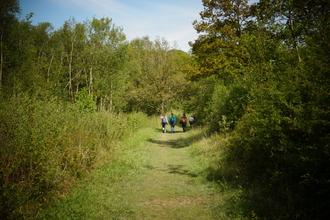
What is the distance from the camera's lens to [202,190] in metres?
6.47

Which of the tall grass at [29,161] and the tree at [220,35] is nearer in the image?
the tall grass at [29,161]

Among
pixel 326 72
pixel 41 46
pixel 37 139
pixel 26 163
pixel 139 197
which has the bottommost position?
pixel 139 197

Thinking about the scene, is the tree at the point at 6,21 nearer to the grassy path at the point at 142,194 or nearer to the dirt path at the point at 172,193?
the grassy path at the point at 142,194

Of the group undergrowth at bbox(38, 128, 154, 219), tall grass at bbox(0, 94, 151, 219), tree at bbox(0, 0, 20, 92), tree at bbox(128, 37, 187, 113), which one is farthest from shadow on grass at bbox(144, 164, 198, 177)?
tree at bbox(0, 0, 20, 92)

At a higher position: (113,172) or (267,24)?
(267,24)

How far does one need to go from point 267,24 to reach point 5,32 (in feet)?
89.9

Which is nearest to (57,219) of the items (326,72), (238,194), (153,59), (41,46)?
(238,194)

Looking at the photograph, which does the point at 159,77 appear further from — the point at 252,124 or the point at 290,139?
the point at 290,139

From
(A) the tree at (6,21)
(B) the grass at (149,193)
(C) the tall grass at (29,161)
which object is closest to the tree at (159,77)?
(A) the tree at (6,21)

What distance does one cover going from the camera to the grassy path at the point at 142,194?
4941 mm

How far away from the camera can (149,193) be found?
630cm

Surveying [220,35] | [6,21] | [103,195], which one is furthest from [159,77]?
[103,195]

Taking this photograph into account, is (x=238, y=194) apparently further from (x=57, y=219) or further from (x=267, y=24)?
(x=267, y=24)

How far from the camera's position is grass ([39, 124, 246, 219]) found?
4.94 m
